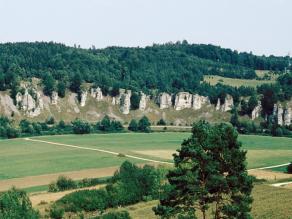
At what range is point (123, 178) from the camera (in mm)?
70312

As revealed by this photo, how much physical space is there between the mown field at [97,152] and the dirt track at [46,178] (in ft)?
10.3

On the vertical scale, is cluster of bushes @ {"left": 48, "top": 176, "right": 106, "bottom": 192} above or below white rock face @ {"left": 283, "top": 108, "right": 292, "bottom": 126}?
Result: below

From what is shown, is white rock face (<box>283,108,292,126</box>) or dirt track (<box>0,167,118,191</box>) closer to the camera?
dirt track (<box>0,167,118,191</box>)

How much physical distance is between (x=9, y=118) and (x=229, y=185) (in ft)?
469

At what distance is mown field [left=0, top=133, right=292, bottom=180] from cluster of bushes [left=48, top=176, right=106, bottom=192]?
13204mm

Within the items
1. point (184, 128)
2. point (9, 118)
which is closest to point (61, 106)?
point (9, 118)

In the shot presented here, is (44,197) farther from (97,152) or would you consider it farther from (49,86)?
(49,86)

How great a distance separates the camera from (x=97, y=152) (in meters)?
120

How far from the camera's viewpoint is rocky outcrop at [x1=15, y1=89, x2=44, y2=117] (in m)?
183

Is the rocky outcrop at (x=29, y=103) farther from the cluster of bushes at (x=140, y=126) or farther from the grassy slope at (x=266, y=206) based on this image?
the grassy slope at (x=266, y=206)

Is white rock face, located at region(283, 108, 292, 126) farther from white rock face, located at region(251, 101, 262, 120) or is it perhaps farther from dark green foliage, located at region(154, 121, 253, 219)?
dark green foliage, located at region(154, 121, 253, 219)

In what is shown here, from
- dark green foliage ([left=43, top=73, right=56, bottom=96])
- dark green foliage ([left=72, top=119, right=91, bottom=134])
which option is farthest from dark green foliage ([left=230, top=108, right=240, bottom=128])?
dark green foliage ([left=43, top=73, right=56, bottom=96])

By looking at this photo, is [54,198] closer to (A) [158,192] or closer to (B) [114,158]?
(A) [158,192]

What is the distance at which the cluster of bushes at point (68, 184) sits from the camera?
76.7 m
